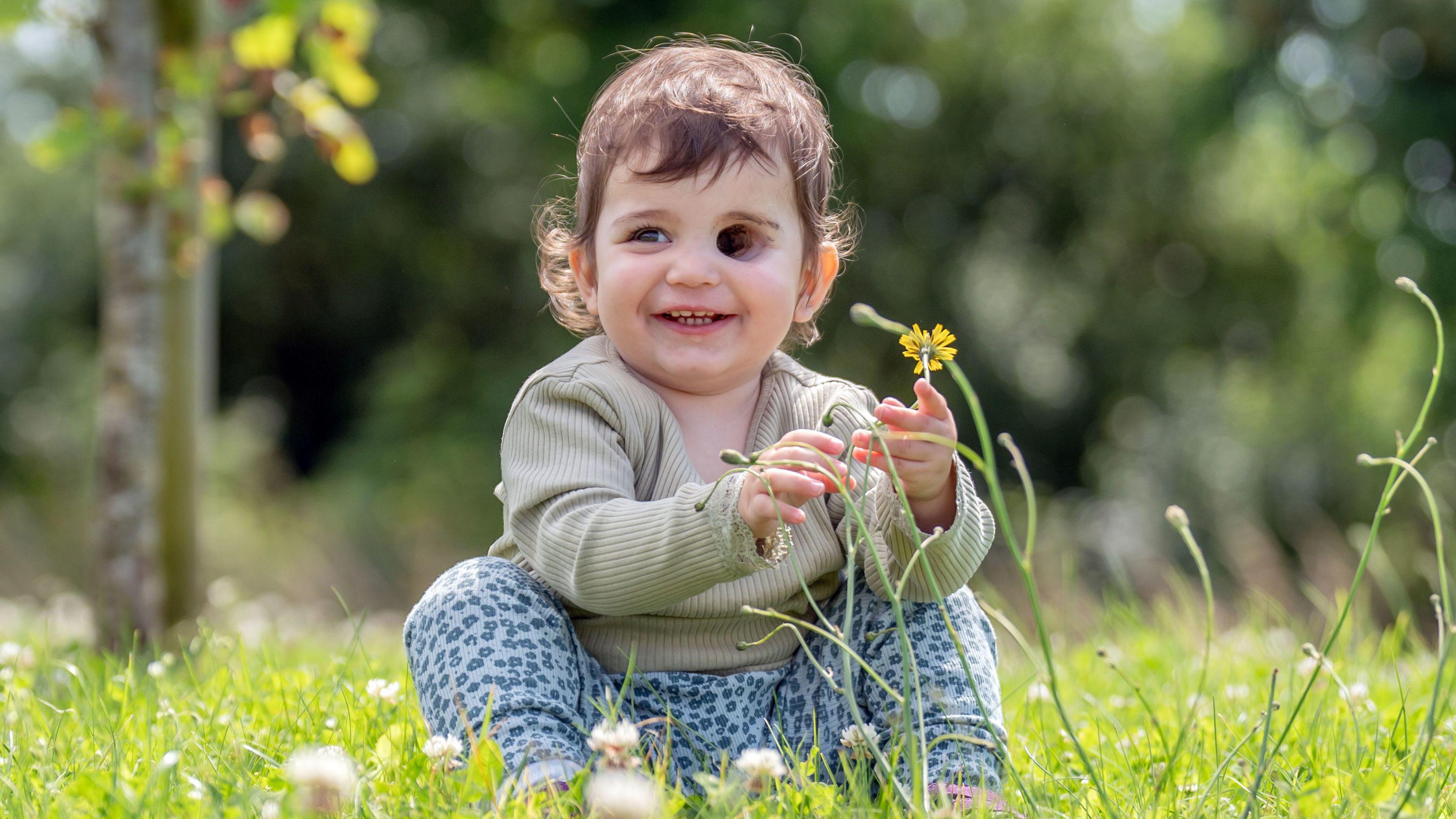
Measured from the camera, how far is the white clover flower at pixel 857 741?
5.08 feet

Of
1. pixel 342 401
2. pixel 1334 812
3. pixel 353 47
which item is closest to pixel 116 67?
pixel 353 47

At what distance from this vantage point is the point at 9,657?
7.38 feet

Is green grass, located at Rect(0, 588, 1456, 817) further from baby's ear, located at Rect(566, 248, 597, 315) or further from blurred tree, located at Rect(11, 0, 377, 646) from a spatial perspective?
blurred tree, located at Rect(11, 0, 377, 646)

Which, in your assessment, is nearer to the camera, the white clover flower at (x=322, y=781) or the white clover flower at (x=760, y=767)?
the white clover flower at (x=322, y=781)

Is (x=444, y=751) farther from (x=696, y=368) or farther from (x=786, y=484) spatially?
(x=696, y=368)

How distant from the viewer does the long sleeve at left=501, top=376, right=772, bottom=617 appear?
1.50 meters

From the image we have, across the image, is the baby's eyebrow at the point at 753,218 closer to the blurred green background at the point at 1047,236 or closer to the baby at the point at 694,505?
the baby at the point at 694,505

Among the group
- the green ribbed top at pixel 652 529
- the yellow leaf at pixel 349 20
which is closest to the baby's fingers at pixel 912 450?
the green ribbed top at pixel 652 529

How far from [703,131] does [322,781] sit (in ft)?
3.51

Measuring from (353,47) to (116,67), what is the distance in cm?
75

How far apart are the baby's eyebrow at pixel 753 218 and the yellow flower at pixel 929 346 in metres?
0.56

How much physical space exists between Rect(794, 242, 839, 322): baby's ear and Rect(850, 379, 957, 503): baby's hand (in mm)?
479

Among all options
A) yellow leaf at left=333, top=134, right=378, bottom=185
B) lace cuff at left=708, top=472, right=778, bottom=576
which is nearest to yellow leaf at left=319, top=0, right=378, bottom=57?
yellow leaf at left=333, top=134, right=378, bottom=185

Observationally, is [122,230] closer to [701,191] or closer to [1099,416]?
[701,191]
